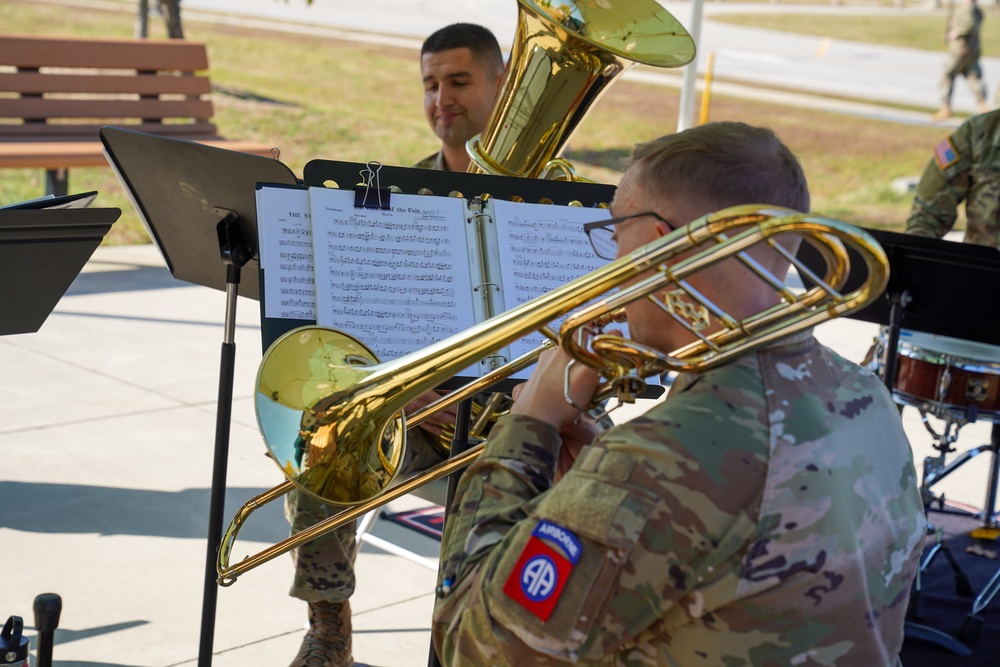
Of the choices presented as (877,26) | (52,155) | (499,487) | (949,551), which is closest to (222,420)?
(499,487)

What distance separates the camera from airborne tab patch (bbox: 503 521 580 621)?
1.39 metres

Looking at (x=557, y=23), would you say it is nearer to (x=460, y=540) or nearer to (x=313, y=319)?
(x=313, y=319)

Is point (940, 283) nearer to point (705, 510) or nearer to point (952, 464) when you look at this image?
point (952, 464)

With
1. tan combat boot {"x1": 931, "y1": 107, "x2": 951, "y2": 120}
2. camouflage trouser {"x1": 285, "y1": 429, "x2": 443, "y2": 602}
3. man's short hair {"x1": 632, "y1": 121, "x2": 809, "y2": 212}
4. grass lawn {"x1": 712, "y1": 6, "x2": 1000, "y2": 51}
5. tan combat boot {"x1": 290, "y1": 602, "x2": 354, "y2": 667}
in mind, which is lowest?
tan combat boot {"x1": 290, "y1": 602, "x2": 354, "y2": 667}

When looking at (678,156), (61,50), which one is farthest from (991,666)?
(61,50)

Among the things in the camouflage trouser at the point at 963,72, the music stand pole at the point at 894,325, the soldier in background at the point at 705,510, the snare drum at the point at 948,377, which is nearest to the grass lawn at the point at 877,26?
the camouflage trouser at the point at 963,72

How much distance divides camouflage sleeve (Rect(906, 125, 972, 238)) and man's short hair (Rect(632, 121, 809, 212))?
326cm

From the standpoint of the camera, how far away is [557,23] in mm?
2525

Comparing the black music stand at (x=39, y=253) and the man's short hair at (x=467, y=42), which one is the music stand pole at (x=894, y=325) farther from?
the black music stand at (x=39, y=253)

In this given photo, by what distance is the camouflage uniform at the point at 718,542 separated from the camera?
1384 mm

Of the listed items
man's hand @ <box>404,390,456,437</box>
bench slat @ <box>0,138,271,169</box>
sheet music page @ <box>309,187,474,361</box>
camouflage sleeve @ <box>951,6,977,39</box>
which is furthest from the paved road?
sheet music page @ <box>309,187,474,361</box>

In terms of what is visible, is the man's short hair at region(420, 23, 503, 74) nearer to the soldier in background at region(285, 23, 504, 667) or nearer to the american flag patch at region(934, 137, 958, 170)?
the soldier in background at region(285, 23, 504, 667)

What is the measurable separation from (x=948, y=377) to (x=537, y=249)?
6.33 feet

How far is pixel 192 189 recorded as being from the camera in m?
2.61
